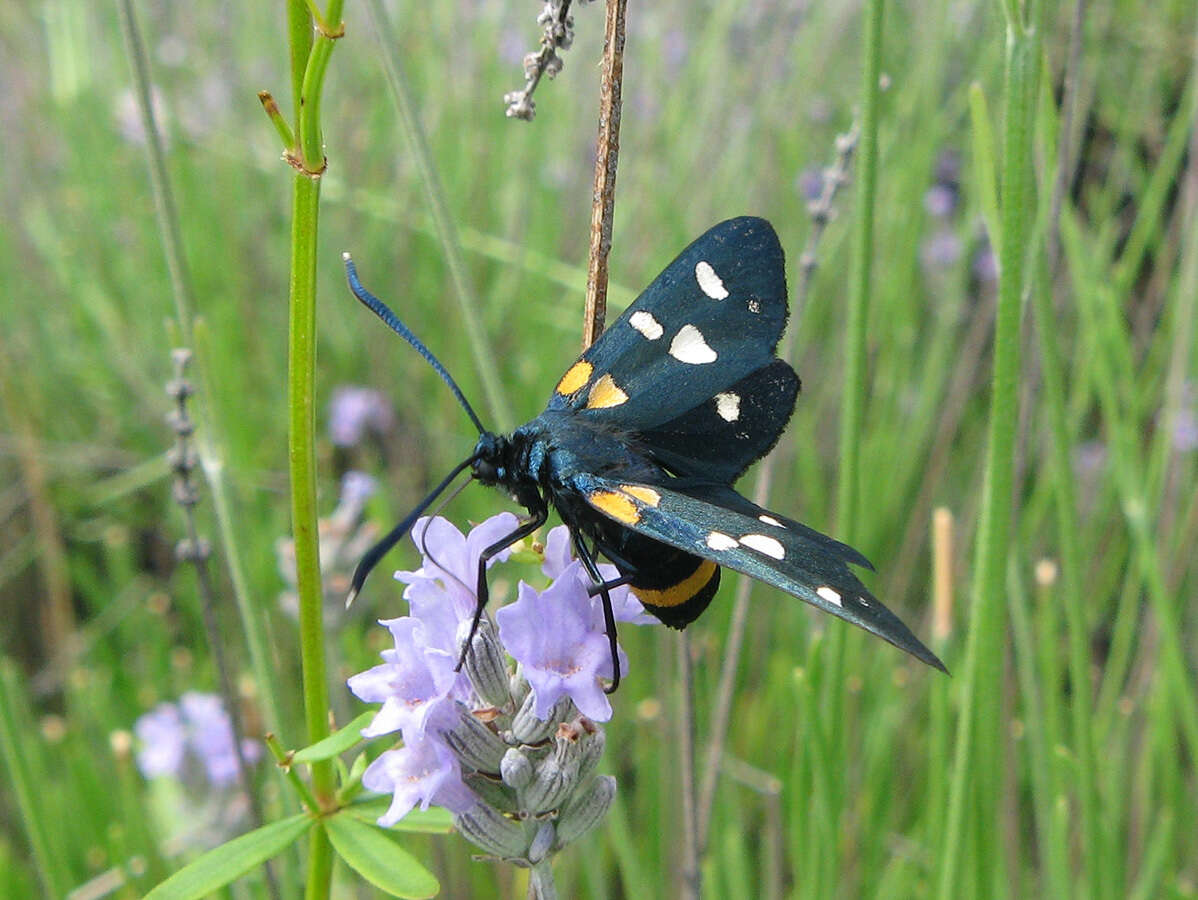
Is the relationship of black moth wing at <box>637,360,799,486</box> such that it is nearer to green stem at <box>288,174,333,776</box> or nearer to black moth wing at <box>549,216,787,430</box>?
black moth wing at <box>549,216,787,430</box>

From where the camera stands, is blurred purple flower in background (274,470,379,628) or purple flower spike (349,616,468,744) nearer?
purple flower spike (349,616,468,744)

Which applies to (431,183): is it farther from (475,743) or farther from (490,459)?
(475,743)

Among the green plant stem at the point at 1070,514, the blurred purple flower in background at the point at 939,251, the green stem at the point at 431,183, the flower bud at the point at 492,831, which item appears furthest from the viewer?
the blurred purple flower in background at the point at 939,251

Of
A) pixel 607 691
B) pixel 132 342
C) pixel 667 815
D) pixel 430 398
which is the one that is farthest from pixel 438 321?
pixel 607 691

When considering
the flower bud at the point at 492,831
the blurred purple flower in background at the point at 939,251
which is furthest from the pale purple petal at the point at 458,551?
the blurred purple flower in background at the point at 939,251

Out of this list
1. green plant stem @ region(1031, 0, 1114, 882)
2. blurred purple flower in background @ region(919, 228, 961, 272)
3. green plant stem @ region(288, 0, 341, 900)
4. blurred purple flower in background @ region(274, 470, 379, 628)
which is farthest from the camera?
blurred purple flower in background @ region(919, 228, 961, 272)

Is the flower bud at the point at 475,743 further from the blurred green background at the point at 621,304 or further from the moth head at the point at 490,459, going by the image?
the blurred green background at the point at 621,304

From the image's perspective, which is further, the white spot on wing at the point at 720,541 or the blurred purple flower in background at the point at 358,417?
the blurred purple flower in background at the point at 358,417

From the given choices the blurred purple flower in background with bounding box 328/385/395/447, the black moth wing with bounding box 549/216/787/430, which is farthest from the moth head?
the blurred purple flower in background with bounding box 328/385/395/447
